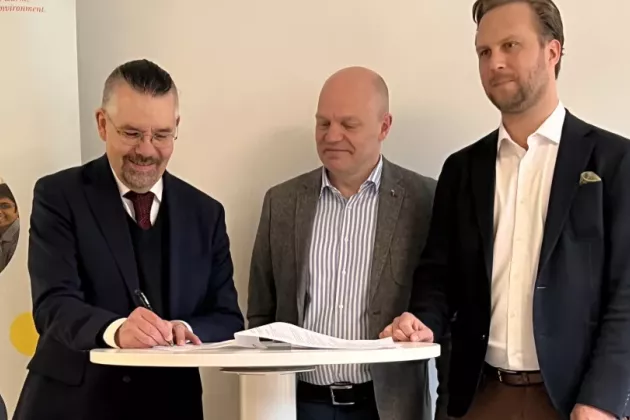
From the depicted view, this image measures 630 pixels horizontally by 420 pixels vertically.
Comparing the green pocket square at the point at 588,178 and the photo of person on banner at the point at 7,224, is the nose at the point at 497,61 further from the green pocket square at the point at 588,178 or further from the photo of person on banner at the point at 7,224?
the photo of person on banner at the point at 7,224

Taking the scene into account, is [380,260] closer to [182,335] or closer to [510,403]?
[510,403]

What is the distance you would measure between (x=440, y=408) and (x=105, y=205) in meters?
1.19

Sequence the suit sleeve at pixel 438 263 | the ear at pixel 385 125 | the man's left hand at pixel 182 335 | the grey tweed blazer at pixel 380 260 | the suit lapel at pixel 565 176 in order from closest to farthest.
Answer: the man's left hand at pixel 182 335, the suit lapel at pixel 565 176, the suit sleeve at pixel 438 263, the grey tweed blazer at pixel 380 260, the ear at pixel 385 125

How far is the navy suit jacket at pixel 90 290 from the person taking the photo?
2082 mm

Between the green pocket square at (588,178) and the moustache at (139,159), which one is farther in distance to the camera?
the moustache at (139,159)

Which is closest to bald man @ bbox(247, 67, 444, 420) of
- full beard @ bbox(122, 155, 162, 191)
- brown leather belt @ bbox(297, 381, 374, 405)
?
brown leather belt @ bbox(297, 381, 374, 405)

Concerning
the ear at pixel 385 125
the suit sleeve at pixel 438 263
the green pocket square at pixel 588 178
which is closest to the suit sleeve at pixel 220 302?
the suit sleeve at pixel 438 263

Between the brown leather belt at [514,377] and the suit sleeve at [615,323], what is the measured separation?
148mm

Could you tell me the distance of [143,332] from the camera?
1.80m

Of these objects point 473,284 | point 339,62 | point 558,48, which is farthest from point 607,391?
point 339,62

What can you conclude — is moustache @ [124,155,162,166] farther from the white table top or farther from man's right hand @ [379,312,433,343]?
man's right hand @ [379,312,433,343]

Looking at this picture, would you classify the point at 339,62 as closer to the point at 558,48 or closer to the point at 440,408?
the point at 558,48

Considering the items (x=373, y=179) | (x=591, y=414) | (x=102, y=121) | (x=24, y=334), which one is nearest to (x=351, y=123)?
(x=373, y=179)

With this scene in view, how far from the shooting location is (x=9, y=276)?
2.66 m
